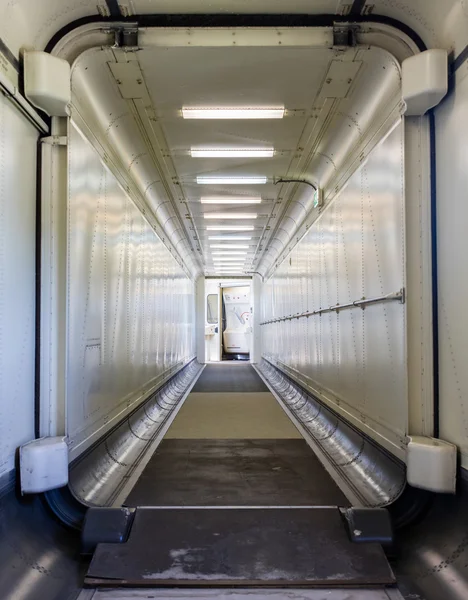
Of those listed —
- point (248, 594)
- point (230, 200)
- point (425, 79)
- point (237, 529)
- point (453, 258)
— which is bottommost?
point (248, 594)

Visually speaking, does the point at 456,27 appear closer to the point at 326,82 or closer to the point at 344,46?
the point at 344,46

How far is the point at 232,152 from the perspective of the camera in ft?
18.1

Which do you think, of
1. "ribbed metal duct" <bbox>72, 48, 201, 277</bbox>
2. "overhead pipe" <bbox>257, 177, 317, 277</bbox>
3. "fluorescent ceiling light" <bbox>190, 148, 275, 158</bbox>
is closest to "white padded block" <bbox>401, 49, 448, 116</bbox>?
"ribbed metal duct" <bbox>72, 48, 201, 277</bbox>

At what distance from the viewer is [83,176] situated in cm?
346

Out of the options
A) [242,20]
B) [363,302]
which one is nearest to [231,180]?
[363,302]

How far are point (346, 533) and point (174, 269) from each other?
7903 mm

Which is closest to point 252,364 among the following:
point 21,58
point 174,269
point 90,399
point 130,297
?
point 174,269

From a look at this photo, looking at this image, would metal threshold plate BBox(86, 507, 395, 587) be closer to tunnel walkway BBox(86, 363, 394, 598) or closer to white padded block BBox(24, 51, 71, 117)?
tunnel walkway BBox(86, 363, 394, 598)

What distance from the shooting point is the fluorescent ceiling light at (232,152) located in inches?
213

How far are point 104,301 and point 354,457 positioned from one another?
8.95ft

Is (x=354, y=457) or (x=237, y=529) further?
(x=354, y=457)

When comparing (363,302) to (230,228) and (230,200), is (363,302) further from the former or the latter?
(230,228)

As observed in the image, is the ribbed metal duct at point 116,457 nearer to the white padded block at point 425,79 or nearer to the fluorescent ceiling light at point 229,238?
the white padded block at point 425,79

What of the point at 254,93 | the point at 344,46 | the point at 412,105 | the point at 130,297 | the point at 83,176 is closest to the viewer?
the point at 412,105
